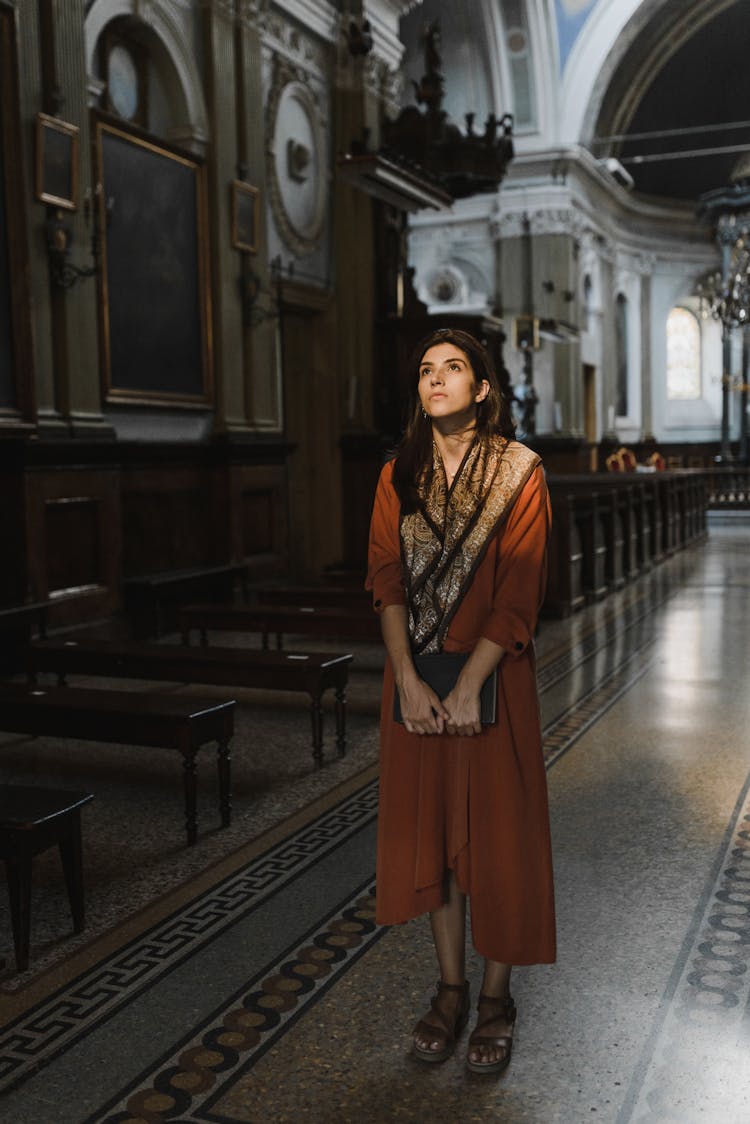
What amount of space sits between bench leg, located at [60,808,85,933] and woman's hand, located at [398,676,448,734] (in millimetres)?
1319

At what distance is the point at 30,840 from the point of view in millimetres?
3115

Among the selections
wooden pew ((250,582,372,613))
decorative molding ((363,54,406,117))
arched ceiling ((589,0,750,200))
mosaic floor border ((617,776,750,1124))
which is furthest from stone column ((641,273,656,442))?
mosaic floor border ((617,776,750,1124))

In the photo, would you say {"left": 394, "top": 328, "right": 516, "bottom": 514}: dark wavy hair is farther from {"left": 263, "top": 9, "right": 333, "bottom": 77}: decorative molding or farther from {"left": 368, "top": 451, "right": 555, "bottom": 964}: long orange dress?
{"left": 263, "top": 9, "right": 333, "bottom": 77}: decorative molding

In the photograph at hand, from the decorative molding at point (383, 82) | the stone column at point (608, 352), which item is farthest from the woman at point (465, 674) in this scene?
the stone column at point (608, 352)

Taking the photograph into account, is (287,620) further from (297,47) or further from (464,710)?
(297,47)

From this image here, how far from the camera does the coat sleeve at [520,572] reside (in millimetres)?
2465

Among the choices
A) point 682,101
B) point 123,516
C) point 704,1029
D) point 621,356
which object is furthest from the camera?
point 621,356

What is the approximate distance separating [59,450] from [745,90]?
76.1ft

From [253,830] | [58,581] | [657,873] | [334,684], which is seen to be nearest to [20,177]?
[58,581]

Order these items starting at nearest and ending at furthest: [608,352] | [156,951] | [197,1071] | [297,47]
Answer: [197,1071] → [156,951] → [297,47] → [608,352]

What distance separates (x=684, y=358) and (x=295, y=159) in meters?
19.9

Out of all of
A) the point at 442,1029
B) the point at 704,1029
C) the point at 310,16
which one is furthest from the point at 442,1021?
the point at 310,16

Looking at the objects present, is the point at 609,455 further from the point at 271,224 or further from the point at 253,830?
the point at 253,830

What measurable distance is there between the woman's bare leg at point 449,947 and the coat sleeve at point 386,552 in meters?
0.66
